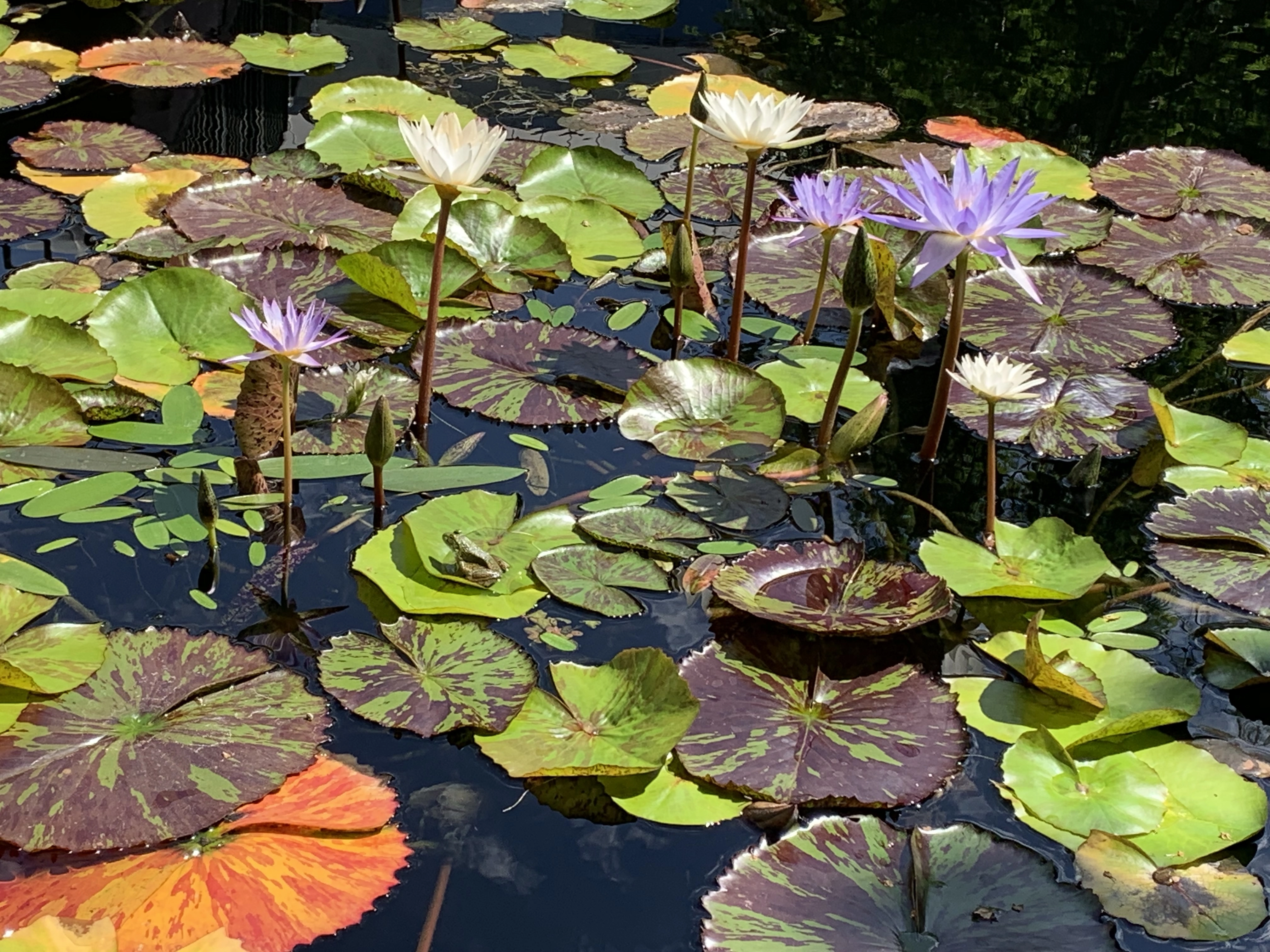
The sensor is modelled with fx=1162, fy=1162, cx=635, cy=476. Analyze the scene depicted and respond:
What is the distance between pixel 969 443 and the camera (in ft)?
8.22

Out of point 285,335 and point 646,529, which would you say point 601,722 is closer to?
point 646,529

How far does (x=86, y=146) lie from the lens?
347cm

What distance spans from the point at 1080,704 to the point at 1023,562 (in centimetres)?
34

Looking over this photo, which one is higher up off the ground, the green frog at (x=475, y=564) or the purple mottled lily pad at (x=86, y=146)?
the purple mottled lily pad at (x=86, y=146)

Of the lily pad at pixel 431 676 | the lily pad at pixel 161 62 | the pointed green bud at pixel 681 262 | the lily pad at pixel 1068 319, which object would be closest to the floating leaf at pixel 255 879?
the lily pad at pixel 431 676

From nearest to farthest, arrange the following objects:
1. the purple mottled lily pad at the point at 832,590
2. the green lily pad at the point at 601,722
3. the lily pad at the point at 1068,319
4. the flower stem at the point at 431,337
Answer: the green lily pad at the point at 601,722
the purple mottled lily pad at the point at 832,590
the flower stem at the point at 431,337
the lily pad at the point at 1068,319

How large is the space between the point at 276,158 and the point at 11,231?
79 centimetres

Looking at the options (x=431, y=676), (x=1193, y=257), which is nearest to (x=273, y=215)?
(x=431, y=676)

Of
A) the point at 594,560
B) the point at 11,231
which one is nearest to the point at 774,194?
the point at 594,560

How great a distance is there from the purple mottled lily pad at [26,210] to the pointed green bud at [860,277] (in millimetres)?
2108

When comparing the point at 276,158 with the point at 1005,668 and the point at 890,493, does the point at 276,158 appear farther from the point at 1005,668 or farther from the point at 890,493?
the point at 1005,668

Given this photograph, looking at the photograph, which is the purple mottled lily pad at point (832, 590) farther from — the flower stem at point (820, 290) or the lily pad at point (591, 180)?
the lily pad at point (591, 180)

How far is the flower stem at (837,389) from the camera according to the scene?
89.4 inches

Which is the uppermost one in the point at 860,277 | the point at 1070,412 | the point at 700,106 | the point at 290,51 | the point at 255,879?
the point at 700,106
